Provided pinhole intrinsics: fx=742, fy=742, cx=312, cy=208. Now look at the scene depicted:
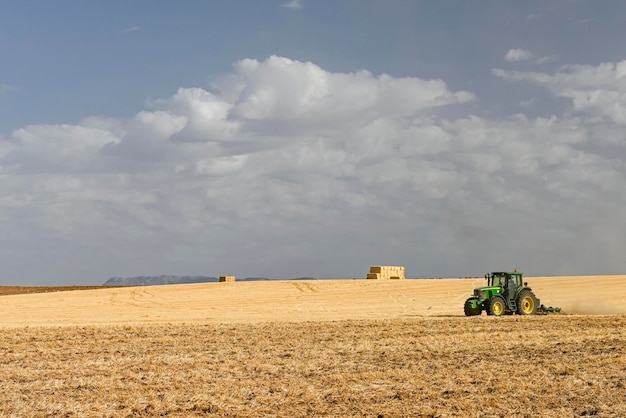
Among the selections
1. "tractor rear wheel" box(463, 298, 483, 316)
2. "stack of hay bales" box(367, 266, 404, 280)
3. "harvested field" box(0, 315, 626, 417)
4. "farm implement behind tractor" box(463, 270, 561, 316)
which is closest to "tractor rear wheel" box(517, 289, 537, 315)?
"farm implement behind tractor" box(463, 270, 561, 316)

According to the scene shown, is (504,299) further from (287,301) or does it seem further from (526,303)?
(287,301)

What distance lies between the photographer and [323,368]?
1755 centimetres

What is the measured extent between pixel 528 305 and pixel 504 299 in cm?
111

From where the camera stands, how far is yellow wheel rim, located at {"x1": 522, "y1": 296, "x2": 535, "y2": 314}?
32.4 meters

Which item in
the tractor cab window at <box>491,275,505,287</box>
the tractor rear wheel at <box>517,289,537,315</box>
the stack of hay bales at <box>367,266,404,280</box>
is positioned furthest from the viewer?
the stack of hay bales at <box>367,266,404,280</box>

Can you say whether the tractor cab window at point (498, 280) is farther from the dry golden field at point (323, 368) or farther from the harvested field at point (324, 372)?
the harvested field at point (324, 372)

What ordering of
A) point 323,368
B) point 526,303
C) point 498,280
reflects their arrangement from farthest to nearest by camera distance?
1. point 498,280
2. point 526,303
3. point 323,368

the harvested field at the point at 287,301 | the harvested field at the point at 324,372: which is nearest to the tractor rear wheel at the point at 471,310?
the harvested field at the point at 287,301

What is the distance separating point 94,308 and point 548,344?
33.0 m

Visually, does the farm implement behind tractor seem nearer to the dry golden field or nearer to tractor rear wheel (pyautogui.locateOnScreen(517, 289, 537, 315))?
tractor rear wheel (pyautogui.locateOnScreen(517, 289, 537, 315))

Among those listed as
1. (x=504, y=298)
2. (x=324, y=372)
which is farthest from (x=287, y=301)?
(x=324, y=372)

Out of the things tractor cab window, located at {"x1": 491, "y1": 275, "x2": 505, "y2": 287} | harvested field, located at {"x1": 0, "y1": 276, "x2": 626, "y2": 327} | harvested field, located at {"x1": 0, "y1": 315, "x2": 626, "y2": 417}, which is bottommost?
harvested field, located at {"x1": 0, "y1": 315, "x2": 626, "y2": 417}

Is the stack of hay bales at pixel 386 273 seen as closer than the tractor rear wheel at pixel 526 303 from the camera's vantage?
No

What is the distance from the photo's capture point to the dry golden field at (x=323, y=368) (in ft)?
43.6
